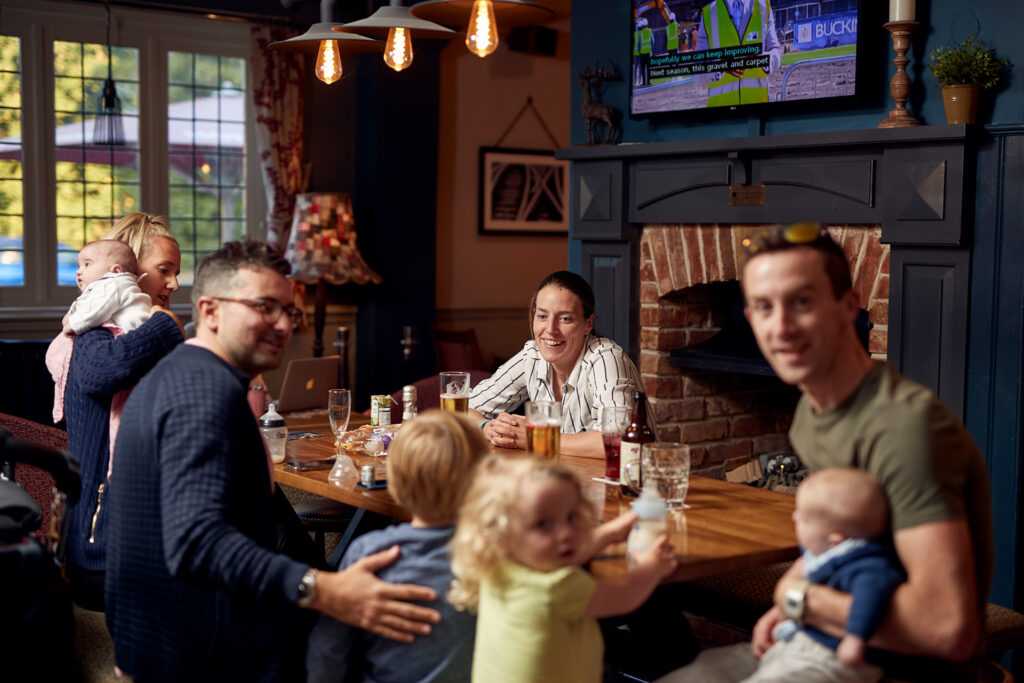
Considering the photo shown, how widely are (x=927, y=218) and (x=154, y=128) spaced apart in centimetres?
467

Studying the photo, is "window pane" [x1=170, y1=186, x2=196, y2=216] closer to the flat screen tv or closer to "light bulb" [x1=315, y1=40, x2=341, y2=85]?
the flat screen tv

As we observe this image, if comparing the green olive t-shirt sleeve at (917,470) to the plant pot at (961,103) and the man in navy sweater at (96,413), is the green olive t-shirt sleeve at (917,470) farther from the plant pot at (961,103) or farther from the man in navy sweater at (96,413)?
the plant pot at (961,103)

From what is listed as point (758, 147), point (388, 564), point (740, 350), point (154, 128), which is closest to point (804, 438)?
point (388, 564)

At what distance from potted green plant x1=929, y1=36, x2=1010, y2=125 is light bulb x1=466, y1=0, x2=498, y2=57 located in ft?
4.63

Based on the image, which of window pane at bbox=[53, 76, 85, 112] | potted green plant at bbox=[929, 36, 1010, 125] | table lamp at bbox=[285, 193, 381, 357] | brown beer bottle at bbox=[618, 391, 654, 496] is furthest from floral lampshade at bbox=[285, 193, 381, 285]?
brown beer bottle at bbox=[618, 391, 654, 496]

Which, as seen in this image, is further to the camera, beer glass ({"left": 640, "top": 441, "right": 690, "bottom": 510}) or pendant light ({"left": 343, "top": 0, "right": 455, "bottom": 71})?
pendant light ({"left": 343, "top": 0, "right": 455, "bottom": 71})

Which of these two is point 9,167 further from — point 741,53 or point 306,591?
point 306,591

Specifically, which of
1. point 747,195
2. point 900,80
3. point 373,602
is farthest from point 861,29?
point 373,602

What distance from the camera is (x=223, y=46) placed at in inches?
277

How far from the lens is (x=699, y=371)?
4.88m

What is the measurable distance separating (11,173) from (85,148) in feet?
1.38

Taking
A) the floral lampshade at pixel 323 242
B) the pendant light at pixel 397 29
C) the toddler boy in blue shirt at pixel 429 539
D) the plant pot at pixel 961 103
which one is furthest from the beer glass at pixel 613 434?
the floral lampshade at pixel 323 242

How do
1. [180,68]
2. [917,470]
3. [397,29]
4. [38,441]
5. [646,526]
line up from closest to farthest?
[917,470], [646,526], [397,29], [38,441], [180,68]

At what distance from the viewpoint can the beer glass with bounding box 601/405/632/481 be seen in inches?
106
